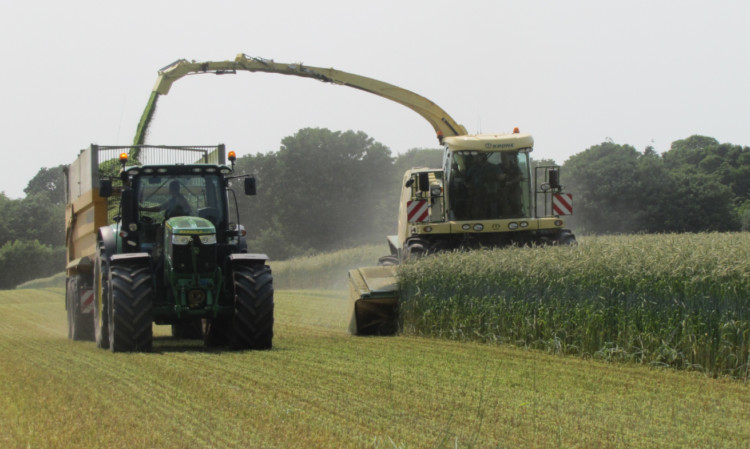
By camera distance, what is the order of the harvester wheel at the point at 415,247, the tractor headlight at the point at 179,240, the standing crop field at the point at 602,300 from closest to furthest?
the standing crop field at the point at 602,300 < the tractor headlight at the point at 179,240 < the harvester wheel at the point at 415,247

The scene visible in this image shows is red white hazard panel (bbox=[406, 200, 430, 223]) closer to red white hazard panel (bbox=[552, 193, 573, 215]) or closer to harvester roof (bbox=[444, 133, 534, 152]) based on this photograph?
harvester roof (bbox=[444, 133, 534, 152])

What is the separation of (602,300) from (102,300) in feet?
22.5

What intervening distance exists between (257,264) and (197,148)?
473 centimetres

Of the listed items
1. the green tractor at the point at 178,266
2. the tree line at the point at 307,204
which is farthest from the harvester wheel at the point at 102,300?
the tree line at the point at 307,204

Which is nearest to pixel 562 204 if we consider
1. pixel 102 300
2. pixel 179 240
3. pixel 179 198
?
pixel 179 198

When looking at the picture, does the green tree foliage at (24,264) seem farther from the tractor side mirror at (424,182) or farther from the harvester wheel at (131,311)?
the harvester wheel at (131,311)

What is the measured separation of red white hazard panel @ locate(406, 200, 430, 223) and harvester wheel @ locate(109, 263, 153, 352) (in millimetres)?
5992

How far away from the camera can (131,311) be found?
11.5 m

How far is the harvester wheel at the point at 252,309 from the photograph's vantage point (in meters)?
11.7

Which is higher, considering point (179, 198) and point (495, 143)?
point (495, 143)

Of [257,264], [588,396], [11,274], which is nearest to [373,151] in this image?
[11,274]

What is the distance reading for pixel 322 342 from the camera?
1276 centimetres

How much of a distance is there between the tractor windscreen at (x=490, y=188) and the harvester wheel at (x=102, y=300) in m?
6.32

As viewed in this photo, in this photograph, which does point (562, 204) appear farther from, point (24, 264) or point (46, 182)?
point (46, 182)
